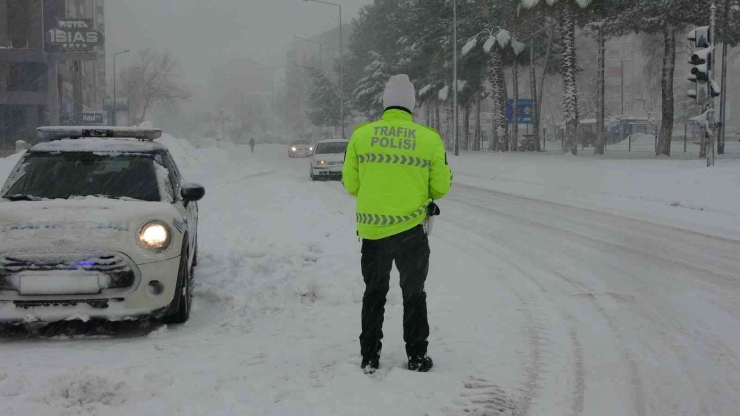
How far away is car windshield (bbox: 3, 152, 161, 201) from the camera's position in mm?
6258

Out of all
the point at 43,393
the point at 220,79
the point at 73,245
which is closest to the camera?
the point at 43,393

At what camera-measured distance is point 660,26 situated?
32.6 metres

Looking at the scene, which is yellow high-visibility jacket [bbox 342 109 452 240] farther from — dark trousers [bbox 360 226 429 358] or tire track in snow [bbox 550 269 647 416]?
tire track in snow [bbox 550 269 647 416]

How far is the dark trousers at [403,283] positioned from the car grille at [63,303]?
1970 mm

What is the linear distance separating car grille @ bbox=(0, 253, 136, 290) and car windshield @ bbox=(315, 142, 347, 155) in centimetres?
2134

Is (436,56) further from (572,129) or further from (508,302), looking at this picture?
(508,302)

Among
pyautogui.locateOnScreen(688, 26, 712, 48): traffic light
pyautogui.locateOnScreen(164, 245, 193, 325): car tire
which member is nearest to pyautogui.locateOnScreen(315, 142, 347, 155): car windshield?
pyautogui.locateOnScreen(688, 26, 712, 48): traffic light

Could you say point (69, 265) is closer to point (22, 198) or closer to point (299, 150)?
point (22, 198)

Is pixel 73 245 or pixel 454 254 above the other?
pixel 73 245

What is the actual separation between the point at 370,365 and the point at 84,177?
334 cm

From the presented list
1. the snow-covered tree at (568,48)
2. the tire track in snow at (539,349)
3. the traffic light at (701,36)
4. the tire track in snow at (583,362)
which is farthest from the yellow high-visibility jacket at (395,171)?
the snow-covered tree at (568,48)

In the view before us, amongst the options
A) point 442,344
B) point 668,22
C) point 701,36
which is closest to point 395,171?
point 442,344

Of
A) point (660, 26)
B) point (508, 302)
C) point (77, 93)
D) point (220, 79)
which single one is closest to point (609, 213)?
point (508, 302)

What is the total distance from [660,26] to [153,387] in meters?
32.9
